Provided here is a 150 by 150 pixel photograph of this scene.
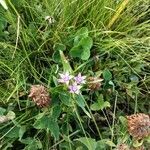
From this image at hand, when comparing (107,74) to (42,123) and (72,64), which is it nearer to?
(72,64)

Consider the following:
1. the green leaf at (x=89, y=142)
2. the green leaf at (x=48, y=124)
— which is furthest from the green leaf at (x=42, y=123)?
the green leaf at (x=89, y=142)

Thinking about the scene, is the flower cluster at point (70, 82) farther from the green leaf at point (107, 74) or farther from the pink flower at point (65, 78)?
the green leaf at point (107, 74)

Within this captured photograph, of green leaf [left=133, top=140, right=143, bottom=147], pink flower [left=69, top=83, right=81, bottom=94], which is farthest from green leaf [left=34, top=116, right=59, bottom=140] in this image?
green leaf [left=133, top=140, right=143, bottom=147]

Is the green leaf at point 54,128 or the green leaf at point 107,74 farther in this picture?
the green leaf at point 107,74

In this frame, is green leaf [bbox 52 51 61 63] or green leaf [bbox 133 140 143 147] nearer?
green leaf [bbox 133 140 143 147]

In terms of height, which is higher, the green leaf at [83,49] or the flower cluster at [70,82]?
the flower cluster at [70,82]

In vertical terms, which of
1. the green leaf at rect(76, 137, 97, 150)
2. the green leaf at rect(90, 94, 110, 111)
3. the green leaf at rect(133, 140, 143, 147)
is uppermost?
the green leaf at rect(90, 94, 110, 111)

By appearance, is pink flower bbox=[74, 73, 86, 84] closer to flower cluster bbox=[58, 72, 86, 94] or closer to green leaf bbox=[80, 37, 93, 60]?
flower cluster bbox=[58, 72, 86, 94]
